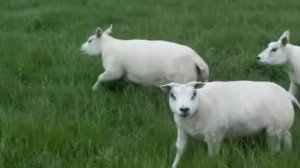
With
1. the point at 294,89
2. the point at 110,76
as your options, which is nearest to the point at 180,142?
the point at 110,76

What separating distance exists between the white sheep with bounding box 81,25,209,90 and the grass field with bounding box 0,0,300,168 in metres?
0.17

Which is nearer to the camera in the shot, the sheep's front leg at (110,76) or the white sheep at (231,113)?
the white sheep at (231,113)

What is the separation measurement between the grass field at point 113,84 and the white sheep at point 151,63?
0.17 metres

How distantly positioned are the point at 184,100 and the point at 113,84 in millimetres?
2482

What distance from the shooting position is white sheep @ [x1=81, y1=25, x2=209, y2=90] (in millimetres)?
6477

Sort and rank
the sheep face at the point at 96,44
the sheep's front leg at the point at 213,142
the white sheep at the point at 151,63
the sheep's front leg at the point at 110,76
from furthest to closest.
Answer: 1. the sheep face at the point at 96,44
2. the sheep's front leg at the point at 110,76
3. the white sheep at the point at 151,63
4. the sheep's front leg at the point at 213,142

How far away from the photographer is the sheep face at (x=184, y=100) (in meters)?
4.66

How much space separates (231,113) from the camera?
196 inches

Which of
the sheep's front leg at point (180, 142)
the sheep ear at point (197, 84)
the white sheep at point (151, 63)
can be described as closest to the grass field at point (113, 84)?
the sheep's front leg at point (180, 142)

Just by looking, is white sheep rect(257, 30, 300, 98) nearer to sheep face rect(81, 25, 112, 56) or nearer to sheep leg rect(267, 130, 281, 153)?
sheep face rect(81, 25, 112, 56)

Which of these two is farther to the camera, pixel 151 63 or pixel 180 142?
pixel 151 63

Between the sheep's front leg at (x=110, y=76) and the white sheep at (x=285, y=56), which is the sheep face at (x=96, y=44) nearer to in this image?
the sheep's front leg at (x=110, y=76)

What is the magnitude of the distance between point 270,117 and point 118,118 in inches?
59.5

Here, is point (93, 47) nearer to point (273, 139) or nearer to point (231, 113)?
point (231, 113)
